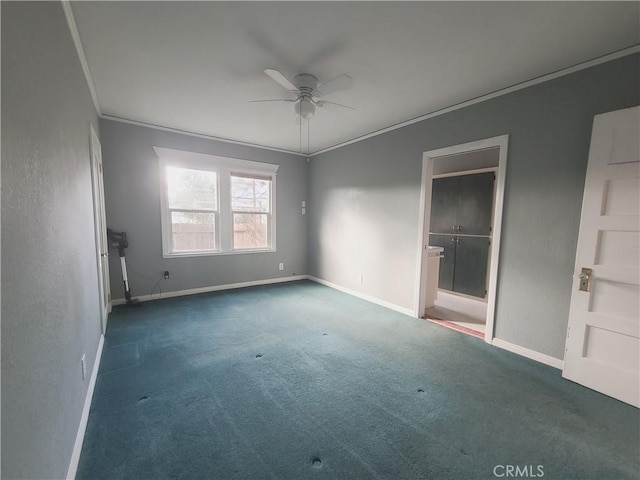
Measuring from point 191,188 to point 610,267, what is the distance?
4933mm

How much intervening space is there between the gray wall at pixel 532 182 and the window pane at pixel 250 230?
2404mm

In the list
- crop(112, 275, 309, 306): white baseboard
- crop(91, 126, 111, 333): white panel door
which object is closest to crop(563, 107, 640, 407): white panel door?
crop(112, 275, 309, 306): white baseboard

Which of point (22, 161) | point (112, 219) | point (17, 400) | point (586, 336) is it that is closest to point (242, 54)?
point (22, 161)

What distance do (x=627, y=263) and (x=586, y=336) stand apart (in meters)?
0.64

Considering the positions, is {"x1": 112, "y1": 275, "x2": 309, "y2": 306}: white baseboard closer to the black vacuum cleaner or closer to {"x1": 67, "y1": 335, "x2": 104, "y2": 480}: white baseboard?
the black vacuum cleaner

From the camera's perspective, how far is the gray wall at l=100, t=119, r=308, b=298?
370cm

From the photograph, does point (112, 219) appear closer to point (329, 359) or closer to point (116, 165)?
point (116, 165)

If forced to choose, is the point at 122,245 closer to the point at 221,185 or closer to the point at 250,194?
the point at 221,185

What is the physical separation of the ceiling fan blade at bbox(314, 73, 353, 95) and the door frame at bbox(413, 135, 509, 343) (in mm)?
1606

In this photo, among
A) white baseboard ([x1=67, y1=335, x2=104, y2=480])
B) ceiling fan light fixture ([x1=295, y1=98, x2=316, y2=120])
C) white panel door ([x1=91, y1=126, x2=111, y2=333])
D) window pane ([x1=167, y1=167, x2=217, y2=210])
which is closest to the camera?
white baseboard ([x1=67, y1=335, x2=104, y2=480])

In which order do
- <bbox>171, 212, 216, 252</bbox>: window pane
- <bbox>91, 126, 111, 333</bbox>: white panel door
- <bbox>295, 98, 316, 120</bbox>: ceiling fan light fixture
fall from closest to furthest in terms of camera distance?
<bbox>295, 98, 316, 120</bbox>: ceiling fan light fixture → <bbox>91, 126, 111, 333</bbox>: white panel door → <bbox>171, 212, 216, 252</bbox>: window pane

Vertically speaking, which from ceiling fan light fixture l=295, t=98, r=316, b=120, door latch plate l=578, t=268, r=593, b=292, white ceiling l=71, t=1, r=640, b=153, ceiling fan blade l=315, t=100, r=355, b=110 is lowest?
door latch plate l=578, t=268, r=593, b=292
